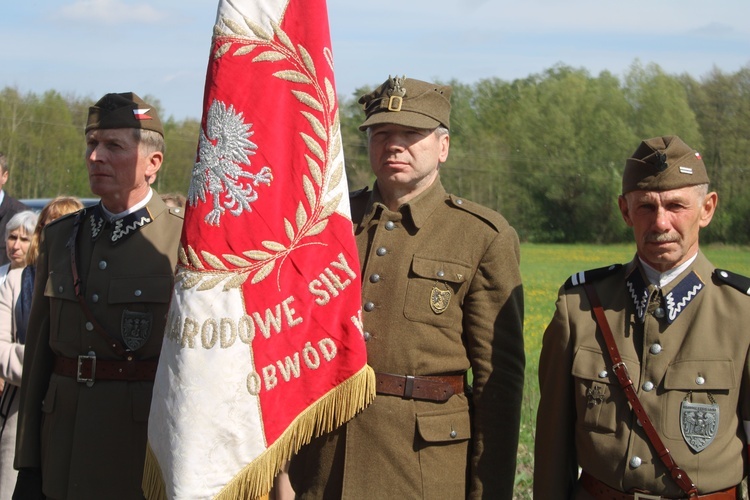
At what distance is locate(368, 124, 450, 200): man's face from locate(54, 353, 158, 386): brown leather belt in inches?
48.6

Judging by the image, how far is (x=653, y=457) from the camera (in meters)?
3.03

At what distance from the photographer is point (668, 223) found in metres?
3.10

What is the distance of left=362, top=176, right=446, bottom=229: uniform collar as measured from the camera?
12.0 feet

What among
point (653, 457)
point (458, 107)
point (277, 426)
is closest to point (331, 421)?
point (277, 426)

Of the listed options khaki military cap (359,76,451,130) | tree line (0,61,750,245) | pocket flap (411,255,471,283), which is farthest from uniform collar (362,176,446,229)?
tree line (0,61,750,245)

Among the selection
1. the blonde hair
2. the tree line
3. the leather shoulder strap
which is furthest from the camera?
the tree line

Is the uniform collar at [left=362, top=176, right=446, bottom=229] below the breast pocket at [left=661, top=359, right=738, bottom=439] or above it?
above

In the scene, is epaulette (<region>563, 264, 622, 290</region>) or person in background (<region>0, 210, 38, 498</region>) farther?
person in background (<region>0, 210, 38, 498</region>)

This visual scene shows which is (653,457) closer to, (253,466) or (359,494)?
(359,494)

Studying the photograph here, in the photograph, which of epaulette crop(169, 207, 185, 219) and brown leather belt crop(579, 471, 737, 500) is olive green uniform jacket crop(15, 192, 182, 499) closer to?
epaulette crop(169, 207, 185, 219)

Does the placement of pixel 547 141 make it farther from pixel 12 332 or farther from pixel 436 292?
pixel 436 292

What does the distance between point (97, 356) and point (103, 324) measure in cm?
13

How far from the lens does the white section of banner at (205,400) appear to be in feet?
10.6

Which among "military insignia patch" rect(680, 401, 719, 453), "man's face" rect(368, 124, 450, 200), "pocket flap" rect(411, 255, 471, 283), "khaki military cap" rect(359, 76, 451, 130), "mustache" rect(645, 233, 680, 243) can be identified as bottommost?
"military insignia patch" rect(680, 401, 719, 453)
